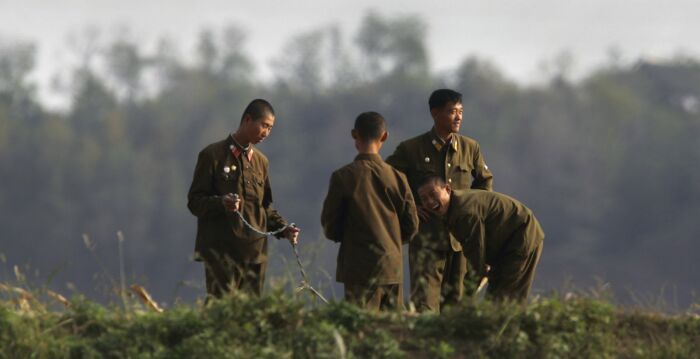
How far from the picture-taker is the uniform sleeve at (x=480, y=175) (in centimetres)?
1290

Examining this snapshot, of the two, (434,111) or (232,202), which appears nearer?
(232,202)

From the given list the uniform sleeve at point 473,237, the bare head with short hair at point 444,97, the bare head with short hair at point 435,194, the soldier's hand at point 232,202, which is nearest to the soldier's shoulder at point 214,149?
the soldier's hand at point 232,202

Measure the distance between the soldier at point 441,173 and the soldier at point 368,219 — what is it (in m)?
0.63

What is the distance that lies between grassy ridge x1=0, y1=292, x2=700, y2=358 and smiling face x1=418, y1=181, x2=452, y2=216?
4.21 feet

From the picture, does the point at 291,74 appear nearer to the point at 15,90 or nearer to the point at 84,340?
the point at 15,90

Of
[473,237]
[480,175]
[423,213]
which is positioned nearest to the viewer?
[473,237]

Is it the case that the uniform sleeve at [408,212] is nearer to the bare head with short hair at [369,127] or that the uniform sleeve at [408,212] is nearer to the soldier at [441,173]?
the bare head with short hair at [369,127]

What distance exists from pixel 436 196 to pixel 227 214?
1427mm

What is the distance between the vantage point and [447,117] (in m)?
12.6

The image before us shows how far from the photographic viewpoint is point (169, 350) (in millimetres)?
10258

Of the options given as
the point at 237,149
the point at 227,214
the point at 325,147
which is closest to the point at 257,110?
the point at 237,149

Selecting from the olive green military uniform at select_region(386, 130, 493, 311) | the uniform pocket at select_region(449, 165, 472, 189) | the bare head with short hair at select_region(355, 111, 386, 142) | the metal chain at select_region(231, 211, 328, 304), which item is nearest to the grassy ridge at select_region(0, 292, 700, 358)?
the metal chain at select_region(231, 211, 328, 304)

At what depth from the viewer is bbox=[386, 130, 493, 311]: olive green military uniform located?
12.3 meters

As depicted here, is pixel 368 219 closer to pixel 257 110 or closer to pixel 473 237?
pixel 473 237
